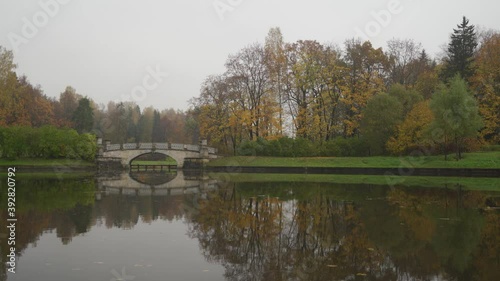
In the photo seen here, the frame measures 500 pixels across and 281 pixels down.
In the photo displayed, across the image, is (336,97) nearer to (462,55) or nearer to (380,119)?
(380,119)

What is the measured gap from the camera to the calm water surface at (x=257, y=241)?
7305mm

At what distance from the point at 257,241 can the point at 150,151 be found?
4601 cm

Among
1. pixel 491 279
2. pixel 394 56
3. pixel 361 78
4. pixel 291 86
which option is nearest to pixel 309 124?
pixel 291 86

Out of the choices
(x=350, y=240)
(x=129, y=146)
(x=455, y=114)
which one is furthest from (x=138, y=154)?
(x=350, y=240)

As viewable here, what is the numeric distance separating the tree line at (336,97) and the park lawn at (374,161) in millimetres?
1576

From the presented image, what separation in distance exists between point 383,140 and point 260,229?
37.5 meters

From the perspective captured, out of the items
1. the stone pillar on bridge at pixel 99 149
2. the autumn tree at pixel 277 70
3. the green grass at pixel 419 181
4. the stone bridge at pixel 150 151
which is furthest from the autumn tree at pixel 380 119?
the stone pillar on bridge at pixel 99 149

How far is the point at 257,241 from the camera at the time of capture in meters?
9.68

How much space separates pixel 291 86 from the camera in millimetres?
53562

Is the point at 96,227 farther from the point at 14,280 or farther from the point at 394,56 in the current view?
the point at 394,56

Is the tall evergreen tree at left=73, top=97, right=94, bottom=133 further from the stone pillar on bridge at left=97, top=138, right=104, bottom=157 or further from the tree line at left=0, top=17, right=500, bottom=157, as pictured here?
the stone pillar on bridge at left=97, top=138, right=104, bottom=157

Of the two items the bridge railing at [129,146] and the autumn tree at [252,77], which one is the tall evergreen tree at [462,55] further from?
the bridge railing at [129,146]

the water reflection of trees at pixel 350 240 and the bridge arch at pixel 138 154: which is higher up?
the bridge arch at pixel 138 154

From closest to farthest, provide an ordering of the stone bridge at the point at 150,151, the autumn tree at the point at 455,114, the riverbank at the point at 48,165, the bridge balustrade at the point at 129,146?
the autumn tree at the point at 455,114 < the riverbank at the point at 48,165 < the stone bridge at the point at 150,151 < the bridge balustrade at the point at 129,146
